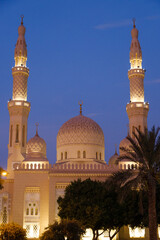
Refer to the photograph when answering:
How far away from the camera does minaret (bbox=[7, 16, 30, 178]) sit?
32.5m

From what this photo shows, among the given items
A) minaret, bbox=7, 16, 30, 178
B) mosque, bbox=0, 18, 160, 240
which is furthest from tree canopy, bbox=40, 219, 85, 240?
minaret, bbox=7, 16, 30, 178

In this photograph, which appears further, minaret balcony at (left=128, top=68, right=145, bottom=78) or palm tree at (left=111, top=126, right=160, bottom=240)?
minaret balcony at (left=128, top=68, right=145, bottom=78)

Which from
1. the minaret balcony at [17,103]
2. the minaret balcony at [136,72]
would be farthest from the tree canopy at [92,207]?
the minaret balcony at [136,72]

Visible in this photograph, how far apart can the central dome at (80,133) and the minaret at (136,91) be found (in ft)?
9.55

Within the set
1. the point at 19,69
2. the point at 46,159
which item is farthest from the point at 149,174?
the point at 19,69

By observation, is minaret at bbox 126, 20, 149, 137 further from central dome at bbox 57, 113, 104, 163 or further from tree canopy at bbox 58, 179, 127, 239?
tree canopy at bbox 58, 179, 127, 239

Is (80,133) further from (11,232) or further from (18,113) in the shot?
(11,232)

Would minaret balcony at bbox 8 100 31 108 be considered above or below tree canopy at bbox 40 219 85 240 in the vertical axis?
above

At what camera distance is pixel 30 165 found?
28.6 m

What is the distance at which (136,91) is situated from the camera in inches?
1339

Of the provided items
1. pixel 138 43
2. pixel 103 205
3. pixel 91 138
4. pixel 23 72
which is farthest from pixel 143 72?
pixel 103 205

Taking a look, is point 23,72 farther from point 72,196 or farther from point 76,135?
point 72,196

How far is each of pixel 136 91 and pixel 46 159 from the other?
10.4m

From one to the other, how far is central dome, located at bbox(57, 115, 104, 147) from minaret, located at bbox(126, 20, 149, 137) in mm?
2911
